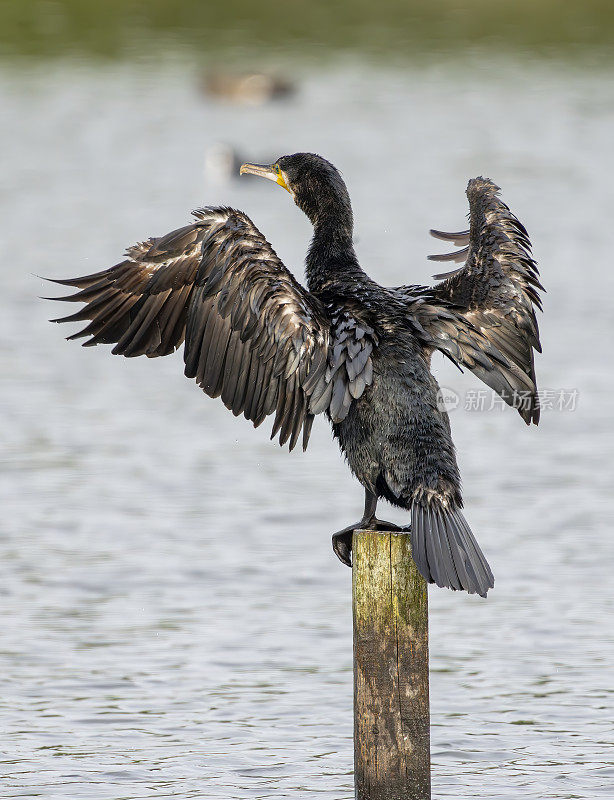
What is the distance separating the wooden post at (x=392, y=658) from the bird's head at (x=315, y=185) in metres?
1.61

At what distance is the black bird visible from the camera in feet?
17.1

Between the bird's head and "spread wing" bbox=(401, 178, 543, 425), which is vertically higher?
the bird's head

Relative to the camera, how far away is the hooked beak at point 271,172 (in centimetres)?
632

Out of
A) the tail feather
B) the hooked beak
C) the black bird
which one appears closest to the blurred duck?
the hooked beak

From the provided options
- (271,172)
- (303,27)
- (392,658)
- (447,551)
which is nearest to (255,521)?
(271,172)

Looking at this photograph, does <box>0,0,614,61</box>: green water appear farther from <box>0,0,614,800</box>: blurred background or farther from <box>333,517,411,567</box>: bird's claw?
<box>333,517,411,567</box>: bird's claw

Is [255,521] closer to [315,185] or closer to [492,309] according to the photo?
[315,185]

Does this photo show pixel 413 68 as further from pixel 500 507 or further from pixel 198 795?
pixel 198 795

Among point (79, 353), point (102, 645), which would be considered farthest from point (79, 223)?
point (102, 645)

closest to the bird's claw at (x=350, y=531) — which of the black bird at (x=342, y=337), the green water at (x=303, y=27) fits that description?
the black bird at (x=342, y=337)

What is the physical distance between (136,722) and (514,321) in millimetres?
2351

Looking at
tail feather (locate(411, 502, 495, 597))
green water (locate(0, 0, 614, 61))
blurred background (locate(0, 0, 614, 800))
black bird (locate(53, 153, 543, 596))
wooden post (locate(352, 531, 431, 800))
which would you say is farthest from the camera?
green water (locate(0, 0, 614, 61))

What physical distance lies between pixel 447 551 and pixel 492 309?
1224mm

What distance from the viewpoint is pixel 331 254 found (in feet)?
19.4
